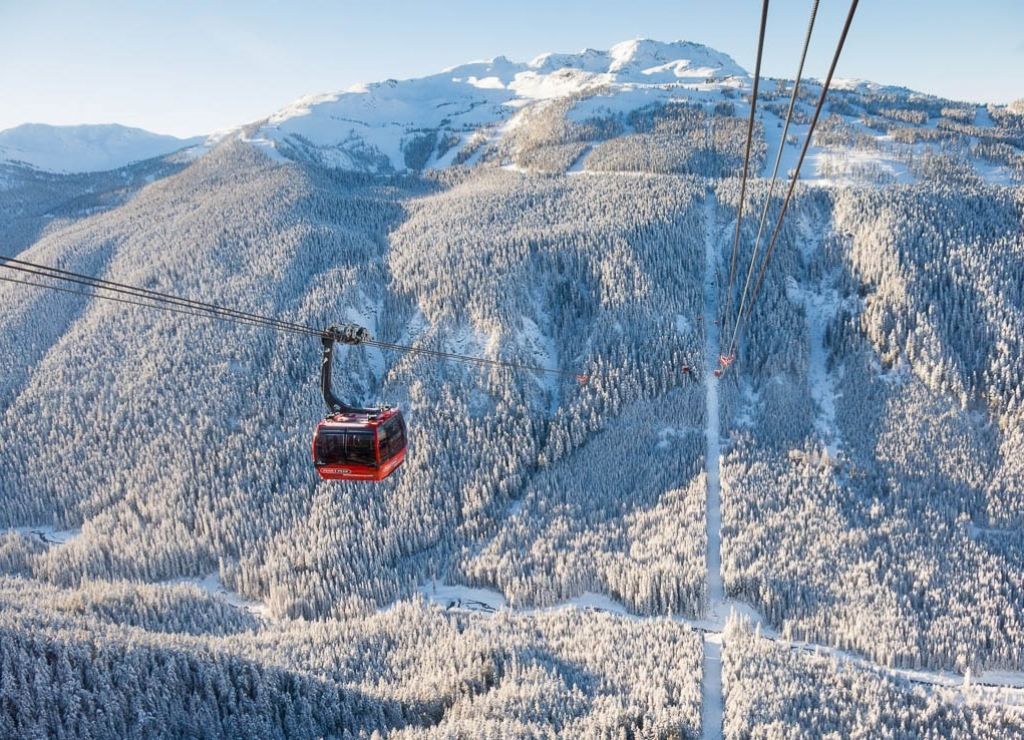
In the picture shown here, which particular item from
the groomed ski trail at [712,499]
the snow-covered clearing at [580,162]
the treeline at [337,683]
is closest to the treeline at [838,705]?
the groomed ski trail at [712,499]

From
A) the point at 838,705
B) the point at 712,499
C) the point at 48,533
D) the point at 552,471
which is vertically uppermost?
the point at 552,471

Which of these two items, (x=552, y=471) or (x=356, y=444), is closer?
(x=356, y=444)

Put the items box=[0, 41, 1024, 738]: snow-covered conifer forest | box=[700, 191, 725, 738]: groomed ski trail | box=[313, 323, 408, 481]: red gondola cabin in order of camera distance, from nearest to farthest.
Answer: box=[313, 323, 408, 481]: red gondola cabin, box=[0, 41, 1024, 738]: snow-covered conifer forest, box=[700, 191, 725, 738]: groomed ski trail

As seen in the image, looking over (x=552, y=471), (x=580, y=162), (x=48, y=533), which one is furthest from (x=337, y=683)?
(x=580, y=162)

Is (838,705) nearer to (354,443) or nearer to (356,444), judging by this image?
(356,444)

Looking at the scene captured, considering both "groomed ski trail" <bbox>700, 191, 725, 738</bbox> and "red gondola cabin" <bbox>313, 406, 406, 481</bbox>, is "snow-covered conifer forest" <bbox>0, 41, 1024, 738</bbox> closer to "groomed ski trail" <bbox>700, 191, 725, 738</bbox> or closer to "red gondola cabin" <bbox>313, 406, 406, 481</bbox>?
"groomed ski trail" <bbox>700, 191, 725, 738</bbox>

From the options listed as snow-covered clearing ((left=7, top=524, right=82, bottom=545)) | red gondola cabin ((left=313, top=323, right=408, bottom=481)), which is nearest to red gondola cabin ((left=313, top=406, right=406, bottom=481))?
red gondola cabin ((left=313, top=323, right=408, bottom=481))

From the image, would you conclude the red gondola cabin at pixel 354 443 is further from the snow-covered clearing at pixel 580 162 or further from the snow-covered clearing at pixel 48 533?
the snow-covered clearing at pixel 580 162
